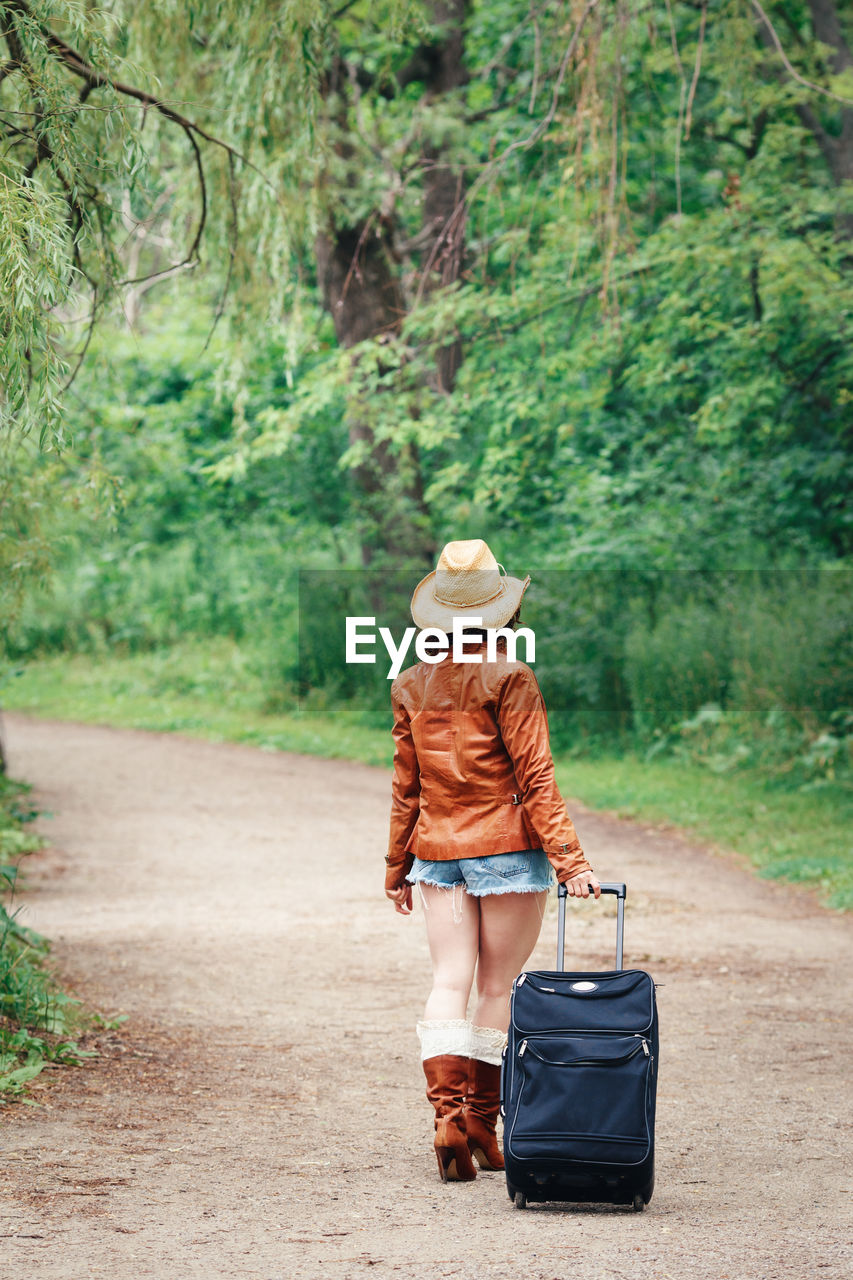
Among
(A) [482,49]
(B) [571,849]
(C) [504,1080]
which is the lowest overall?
(C) [504,1080]

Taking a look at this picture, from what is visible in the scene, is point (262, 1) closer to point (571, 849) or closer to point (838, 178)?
point (571, 849)

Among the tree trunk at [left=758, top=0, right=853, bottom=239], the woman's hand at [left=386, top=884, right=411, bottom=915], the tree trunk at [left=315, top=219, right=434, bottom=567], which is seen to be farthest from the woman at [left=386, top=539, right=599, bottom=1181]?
the tree trunk at [left=315, top=219, right=434, bottom=567]

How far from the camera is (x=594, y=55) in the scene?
24.7ft

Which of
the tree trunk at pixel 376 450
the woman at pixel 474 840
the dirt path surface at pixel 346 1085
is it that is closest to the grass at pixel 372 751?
the dirt path surface at pixel 346 1085

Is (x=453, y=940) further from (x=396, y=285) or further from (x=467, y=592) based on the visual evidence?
(x=396, y=285)

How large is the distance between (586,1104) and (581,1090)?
4cm

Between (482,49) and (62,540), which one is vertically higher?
(482,49)

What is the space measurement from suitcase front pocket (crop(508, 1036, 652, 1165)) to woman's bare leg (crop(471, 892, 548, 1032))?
17.1 inches

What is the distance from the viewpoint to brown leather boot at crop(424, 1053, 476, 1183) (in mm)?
4219

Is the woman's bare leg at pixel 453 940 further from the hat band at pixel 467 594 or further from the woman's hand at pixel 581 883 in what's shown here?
the hat band at pixel 467 594

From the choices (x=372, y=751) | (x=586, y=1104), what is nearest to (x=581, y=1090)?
(x=586, y=1104)

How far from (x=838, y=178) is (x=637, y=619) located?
5.41 m

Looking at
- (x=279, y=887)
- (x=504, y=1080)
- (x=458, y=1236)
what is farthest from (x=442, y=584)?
(x=279, y=887)

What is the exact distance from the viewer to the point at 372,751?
57.6 ft
